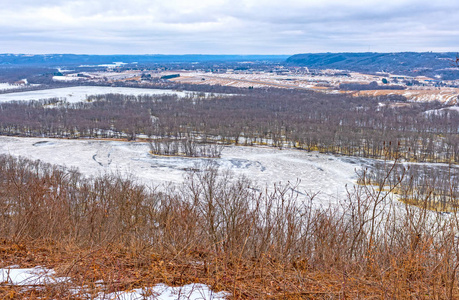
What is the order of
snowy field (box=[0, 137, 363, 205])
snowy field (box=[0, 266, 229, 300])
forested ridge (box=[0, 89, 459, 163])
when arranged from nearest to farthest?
snowy field (box=[0, 266, 229, 300]) < snowy field (box=[0, 137, 363, 205]) < forested ridge (box=[0, 89, 459, 163])

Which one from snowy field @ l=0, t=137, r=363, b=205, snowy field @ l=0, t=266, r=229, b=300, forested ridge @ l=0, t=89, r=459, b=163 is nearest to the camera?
snowy field @ l=0, t=266, r=229, b=300

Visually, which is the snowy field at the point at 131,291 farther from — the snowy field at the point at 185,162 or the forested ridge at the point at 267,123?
the forested ridge at the point at 267,123

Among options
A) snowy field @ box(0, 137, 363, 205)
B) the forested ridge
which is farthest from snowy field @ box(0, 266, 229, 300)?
the forested ridge

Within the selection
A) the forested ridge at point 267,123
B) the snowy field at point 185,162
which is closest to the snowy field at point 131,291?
the snowy field at point 185,162

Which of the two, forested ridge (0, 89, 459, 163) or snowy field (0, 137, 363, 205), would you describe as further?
forested ridge (0, 89, 459, 163)

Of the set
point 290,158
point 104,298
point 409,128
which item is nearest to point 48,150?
point 290,158

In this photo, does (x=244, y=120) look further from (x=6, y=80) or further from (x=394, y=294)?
(x=6, y=80)

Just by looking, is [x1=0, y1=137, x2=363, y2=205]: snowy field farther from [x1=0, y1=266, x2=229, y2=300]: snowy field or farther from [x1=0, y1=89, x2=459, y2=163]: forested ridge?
[x1=0, y1=266, x2=229, y2=300]: snowy field

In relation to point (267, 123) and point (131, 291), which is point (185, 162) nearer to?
point (267, 123)

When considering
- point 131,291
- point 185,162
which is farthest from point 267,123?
point 131,291
